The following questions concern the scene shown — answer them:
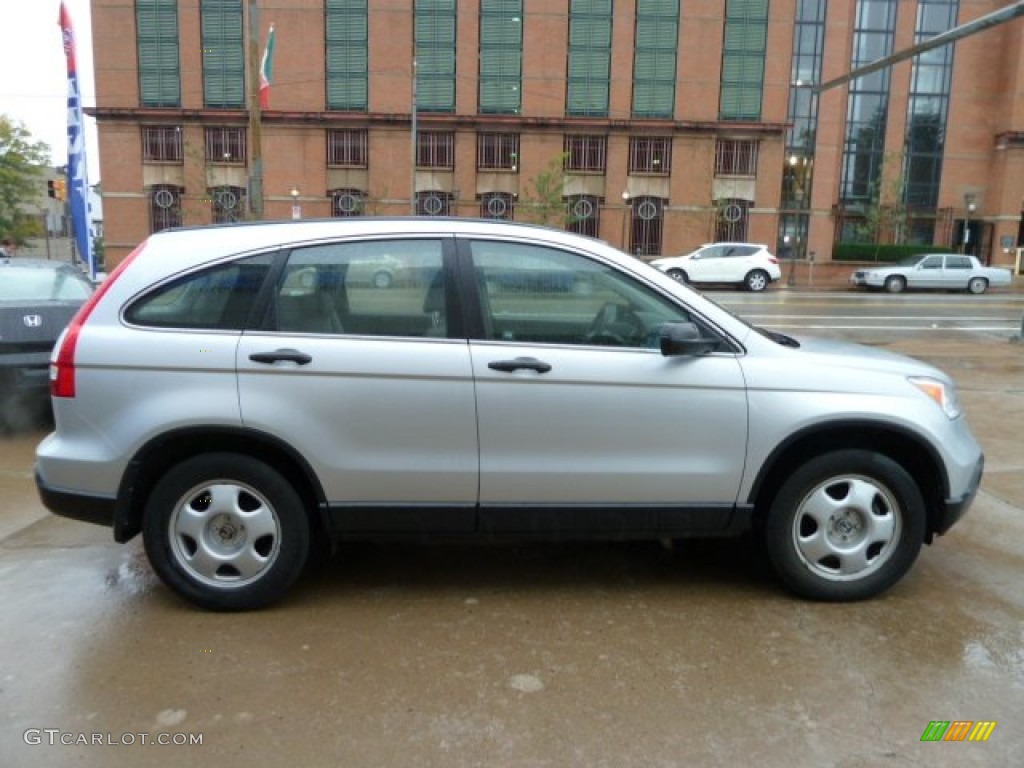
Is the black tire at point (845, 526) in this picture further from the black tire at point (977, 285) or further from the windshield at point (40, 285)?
the black tire at point (977, 285)

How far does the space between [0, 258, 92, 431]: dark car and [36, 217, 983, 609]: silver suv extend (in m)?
3.77

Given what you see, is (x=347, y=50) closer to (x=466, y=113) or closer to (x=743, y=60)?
(x=466, y=113)

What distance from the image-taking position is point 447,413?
361cm

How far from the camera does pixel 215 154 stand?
4056 centimetres

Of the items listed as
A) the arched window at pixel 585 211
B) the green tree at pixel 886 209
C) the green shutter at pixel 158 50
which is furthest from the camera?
the green tree at pixel 886 209

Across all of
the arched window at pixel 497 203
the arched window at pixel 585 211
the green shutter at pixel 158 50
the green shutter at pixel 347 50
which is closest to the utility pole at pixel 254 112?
the arched window at pixel 497 203

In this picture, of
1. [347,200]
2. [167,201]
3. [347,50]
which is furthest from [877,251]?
[167,201]

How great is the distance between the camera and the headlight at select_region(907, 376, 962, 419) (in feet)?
12.7

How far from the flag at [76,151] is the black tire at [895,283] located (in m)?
27.4

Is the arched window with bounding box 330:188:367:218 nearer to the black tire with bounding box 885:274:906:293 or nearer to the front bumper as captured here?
the black tire with bounding box 885:274:906:293

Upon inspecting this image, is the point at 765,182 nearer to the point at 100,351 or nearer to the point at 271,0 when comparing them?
the point at 271,0

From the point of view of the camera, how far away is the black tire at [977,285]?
31859 millimetres

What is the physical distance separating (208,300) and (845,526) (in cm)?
306

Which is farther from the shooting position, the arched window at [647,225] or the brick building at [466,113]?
the arched window at [647,225]
